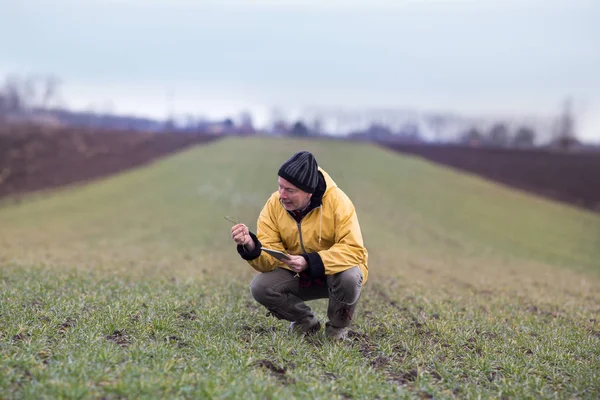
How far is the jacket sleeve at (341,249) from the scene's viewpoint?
5645mm

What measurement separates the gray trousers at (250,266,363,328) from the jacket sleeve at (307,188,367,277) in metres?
0.12

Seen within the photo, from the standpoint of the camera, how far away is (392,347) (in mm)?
6035

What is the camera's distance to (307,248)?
6098mm

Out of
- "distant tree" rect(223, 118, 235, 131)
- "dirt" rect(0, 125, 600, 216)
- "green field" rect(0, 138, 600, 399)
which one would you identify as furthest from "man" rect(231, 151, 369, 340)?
"distant tree" rect(223, 118, 235, 131)

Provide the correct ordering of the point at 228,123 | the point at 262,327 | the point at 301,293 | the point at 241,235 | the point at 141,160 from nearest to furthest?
the point at 241,235, the point at 301,293, the point at 262,327, the point at 141,160, the point at 228,123

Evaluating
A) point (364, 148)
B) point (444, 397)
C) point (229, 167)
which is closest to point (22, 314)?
point (444, 397)

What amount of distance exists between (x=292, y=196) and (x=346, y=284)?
1.09 metres

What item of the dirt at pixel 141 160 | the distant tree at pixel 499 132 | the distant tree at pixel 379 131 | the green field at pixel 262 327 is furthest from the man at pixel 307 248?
the distant tree at pixel 499 132

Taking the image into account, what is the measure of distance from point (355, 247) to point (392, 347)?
123 cm

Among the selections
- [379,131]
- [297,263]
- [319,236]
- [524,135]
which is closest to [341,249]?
[319,236]

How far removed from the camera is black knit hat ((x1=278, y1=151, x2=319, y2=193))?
5.65 meters

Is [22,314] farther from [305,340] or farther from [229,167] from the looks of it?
[229,167]

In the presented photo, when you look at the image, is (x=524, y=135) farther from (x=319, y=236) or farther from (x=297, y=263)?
(x=297, y=263)

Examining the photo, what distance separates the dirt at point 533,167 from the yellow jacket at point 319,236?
40.2m
